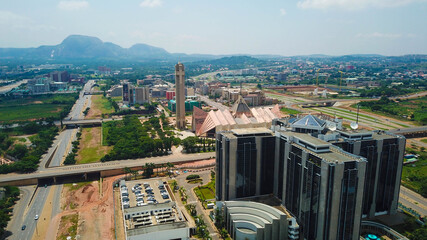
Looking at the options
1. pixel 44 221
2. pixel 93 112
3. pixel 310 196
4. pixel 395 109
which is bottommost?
pixel 44 221

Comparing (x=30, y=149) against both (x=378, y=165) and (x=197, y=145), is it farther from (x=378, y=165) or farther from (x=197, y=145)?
(x=378, y=165)

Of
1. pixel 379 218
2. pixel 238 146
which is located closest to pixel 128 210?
pixel 238 146

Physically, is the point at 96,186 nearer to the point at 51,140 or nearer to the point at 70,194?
the point at 70,194

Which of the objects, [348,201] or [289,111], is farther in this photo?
[289,111]

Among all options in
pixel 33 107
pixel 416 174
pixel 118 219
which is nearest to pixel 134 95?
pixel 33 107

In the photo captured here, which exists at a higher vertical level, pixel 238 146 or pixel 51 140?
pixel 238 146

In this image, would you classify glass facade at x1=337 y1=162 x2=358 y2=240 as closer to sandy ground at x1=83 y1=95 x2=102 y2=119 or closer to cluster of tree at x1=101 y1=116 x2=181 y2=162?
cluster of tree at x1=101 y1=116 x2=181 y2=162

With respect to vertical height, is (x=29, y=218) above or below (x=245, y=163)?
below
